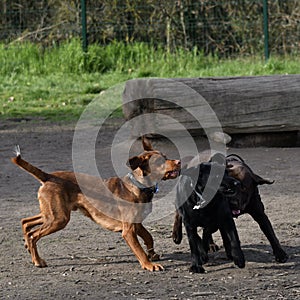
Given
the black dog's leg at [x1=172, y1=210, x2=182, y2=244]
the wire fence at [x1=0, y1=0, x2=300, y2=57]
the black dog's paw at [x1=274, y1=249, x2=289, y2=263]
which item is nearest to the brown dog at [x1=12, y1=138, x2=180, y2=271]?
the black dog's leg at [x1=172, y1=210, x2=182, y2=244]

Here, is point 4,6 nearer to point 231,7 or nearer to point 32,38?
point 32,38

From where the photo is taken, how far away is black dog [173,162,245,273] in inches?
224

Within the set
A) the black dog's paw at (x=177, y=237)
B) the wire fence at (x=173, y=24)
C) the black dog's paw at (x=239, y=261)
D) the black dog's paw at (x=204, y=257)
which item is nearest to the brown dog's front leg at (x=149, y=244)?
the black dog's paw at (x=177, y=237)

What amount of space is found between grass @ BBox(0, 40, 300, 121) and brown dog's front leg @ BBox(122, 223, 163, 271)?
26.3 ft

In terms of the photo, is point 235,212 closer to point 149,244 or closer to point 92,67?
point 149,244

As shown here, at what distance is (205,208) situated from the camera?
18.7 ft

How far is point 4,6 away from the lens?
669 inches

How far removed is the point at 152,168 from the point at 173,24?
11.3 meters

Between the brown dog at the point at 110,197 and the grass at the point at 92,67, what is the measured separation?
25.7 ft

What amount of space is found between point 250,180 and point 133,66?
10.3 metres

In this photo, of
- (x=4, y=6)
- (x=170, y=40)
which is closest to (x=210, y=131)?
(x=170, y=40)

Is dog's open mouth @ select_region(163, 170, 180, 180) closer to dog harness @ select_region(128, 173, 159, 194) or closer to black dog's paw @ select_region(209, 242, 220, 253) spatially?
dog harness @ select_region(128, 173, 159, 194)

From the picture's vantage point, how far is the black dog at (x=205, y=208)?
569cm

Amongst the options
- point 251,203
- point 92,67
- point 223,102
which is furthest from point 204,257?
point 92,67
